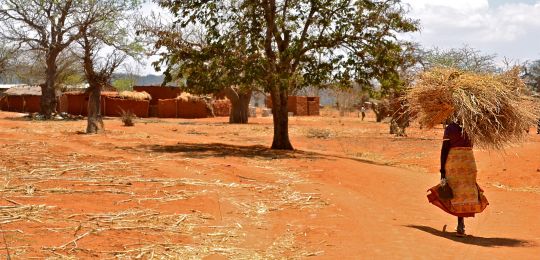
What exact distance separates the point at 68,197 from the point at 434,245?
4.33 metres

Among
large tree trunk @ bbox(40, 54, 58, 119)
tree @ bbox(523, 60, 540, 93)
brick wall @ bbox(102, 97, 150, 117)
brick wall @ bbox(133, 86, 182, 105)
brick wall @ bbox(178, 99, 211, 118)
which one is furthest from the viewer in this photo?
brick wall @ bbox(133, 86, 182, 105)

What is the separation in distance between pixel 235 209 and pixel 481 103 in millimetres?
3247

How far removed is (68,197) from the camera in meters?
7.30

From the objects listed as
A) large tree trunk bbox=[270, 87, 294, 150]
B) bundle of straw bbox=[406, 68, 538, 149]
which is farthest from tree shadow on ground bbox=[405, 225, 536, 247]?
large tree trunk bbox=[270, 87, 294, 150]

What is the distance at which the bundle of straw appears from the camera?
6.93m

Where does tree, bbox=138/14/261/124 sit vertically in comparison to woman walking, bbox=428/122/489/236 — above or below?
above

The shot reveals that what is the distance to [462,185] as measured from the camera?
6980 mm

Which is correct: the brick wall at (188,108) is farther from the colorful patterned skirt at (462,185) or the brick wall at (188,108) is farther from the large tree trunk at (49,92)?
the colorful patterned skirt at (462,185)

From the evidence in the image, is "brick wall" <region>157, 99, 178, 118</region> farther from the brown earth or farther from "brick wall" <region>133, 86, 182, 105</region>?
the brown earth

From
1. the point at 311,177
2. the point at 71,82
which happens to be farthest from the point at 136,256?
the point at 71,82

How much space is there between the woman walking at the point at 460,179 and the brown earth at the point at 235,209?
0.35m

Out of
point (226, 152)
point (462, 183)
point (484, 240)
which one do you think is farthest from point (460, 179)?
point (226, 152)

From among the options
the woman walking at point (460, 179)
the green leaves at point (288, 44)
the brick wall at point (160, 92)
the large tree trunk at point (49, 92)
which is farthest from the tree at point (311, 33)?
the brick wall at point (160, 92)

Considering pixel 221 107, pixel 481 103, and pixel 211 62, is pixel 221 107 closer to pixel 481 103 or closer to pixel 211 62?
pixel 211 62
